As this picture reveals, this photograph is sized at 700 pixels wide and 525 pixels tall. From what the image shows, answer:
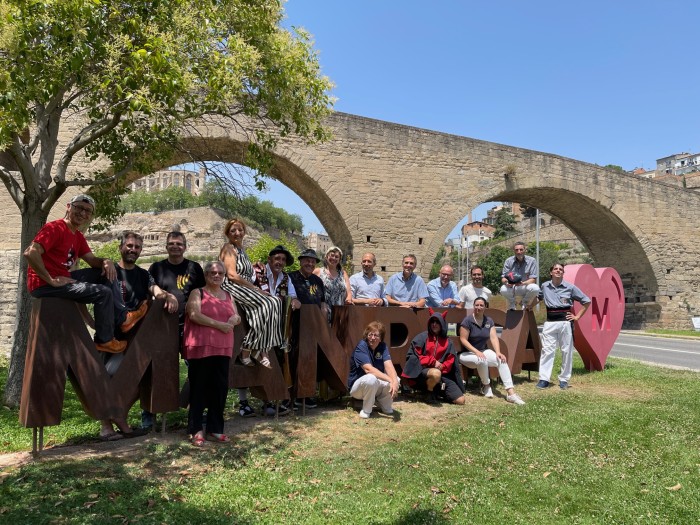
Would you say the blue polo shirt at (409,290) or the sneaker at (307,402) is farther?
the blue polo shirt at (409,290)

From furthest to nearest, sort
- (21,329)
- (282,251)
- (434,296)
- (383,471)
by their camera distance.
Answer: (434,296) → (21,329) → (282,251) → (383,471)

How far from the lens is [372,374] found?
17.6 feet

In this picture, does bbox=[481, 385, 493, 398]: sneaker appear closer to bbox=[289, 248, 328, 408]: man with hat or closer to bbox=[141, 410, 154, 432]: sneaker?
bbox=[289, 248, 328, 408]: man with hat

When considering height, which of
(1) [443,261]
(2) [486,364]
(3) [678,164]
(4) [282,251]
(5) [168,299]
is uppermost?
(3) [678,164]

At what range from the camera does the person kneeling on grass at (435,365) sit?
5941 millimetres

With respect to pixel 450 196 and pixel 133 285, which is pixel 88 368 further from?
pixel 450 196

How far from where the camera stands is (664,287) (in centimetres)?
→ 2058

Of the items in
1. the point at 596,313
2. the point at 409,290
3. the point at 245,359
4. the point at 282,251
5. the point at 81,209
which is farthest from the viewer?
the point at 596,313

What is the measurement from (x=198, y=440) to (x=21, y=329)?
291 centimetres

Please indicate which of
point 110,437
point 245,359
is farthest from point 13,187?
point 245,359

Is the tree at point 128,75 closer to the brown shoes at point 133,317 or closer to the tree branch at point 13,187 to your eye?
the tree branch at point 13,187

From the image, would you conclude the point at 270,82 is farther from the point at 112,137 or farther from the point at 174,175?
the point at 174,175

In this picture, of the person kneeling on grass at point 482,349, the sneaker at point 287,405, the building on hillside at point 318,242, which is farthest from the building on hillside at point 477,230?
the sneaker at point 287,405

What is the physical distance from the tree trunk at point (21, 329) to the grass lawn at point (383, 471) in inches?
21.4
